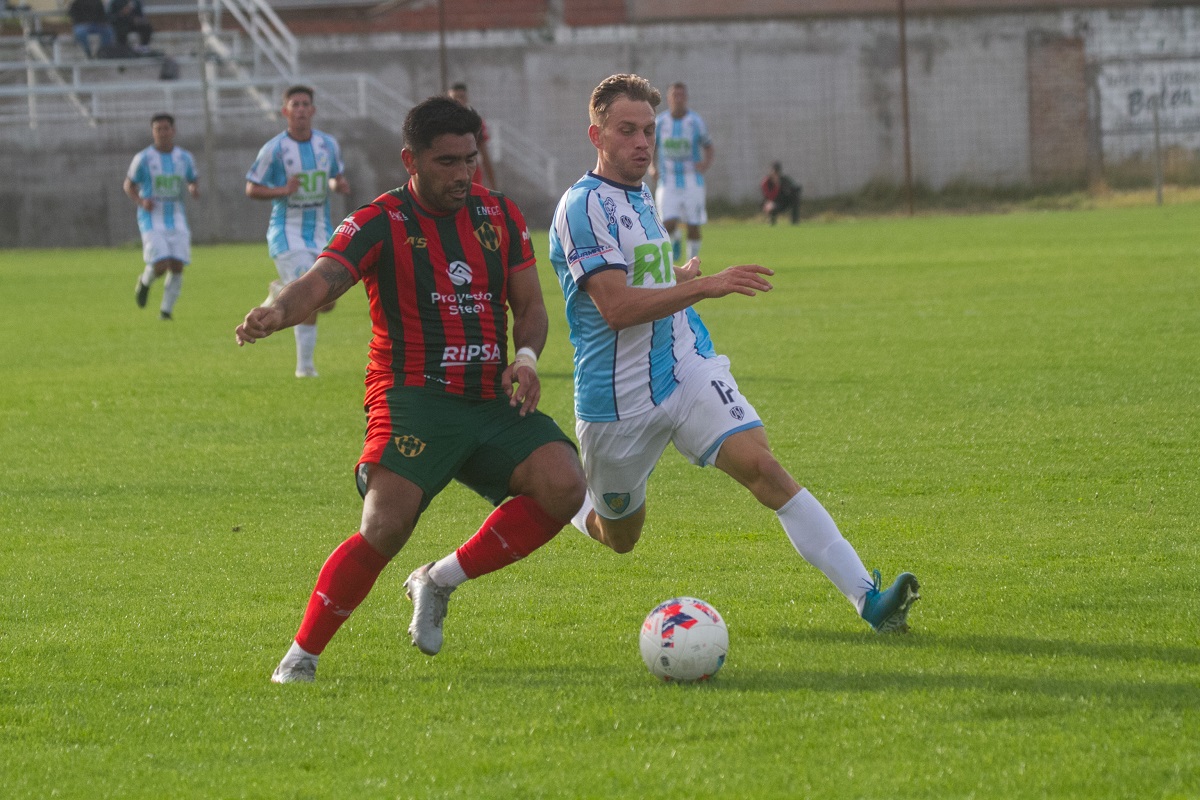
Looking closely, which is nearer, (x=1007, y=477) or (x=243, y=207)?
(x=1007, y=477)

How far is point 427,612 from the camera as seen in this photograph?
4.91m

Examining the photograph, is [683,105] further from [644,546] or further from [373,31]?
[373,31]

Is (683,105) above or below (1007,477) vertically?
above

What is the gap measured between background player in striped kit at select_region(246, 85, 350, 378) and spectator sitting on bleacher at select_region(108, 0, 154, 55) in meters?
25.9

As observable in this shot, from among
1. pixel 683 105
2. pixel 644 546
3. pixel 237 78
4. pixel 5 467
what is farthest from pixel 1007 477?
pixel 237 78

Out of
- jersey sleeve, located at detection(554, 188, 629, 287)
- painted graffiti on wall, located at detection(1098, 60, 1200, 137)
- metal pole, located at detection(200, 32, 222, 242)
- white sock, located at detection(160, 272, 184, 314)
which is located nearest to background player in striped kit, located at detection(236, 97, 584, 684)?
jersey sleeve, located at detection(554, 188, 629, 287)

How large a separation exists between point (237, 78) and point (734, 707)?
34.2 metres

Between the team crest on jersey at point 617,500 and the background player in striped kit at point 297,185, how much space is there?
24.2ft

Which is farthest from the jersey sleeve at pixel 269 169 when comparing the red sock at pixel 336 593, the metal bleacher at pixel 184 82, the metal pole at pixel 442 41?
the metal pole at pixel 442 41

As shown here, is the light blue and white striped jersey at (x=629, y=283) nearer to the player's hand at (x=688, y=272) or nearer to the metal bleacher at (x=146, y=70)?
the player's hand at (x=688, y=272)

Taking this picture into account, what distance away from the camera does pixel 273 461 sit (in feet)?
28.1

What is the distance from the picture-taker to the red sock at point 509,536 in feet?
16.1

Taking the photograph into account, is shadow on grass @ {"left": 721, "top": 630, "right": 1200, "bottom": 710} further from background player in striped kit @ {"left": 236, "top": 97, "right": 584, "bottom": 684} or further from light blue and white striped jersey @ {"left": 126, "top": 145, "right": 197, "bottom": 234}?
light blue and white striped jersey @ {"left": 126, "top": 145, "right": 197, "bottom": 234}

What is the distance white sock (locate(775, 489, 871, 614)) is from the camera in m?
4.89
